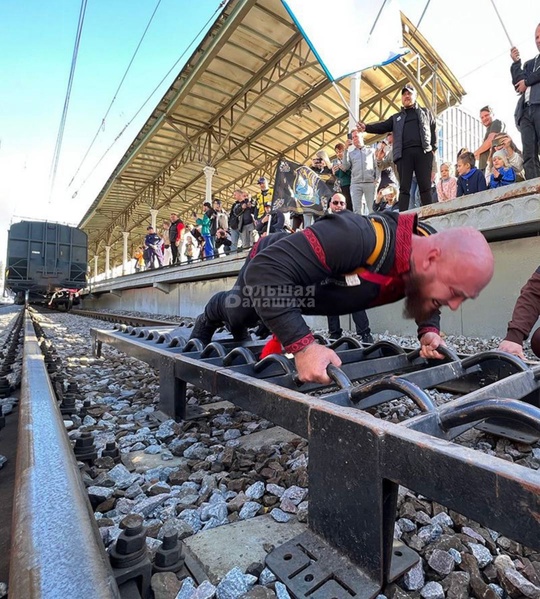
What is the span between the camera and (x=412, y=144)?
5152 millimetres

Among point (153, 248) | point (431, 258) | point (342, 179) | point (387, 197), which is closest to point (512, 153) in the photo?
point (387, 197)

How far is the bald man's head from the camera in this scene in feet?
4.37

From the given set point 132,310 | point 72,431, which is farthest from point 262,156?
point 72,431

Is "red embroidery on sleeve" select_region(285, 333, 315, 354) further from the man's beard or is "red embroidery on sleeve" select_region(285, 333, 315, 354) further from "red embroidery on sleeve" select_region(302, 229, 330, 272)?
the man's beard

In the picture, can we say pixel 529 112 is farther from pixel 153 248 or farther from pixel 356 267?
pixel 153 248

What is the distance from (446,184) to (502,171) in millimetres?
1330

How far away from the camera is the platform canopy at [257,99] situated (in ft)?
30.3

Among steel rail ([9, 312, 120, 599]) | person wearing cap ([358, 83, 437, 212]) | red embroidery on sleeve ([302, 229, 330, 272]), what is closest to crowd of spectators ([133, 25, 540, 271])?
person wearing cap ([358, 83, 437, 212])

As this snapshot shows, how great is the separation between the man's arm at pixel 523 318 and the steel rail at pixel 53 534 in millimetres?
2121

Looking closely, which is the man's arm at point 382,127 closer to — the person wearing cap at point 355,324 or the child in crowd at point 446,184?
the person wearing cap at point 355,324

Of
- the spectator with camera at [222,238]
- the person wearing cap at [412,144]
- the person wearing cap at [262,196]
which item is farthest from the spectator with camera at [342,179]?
the spectator with camera at [222,238]

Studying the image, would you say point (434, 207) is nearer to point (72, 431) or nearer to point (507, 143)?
point (507, 143)

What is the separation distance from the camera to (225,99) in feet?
40.1

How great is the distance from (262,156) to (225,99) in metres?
4.70
